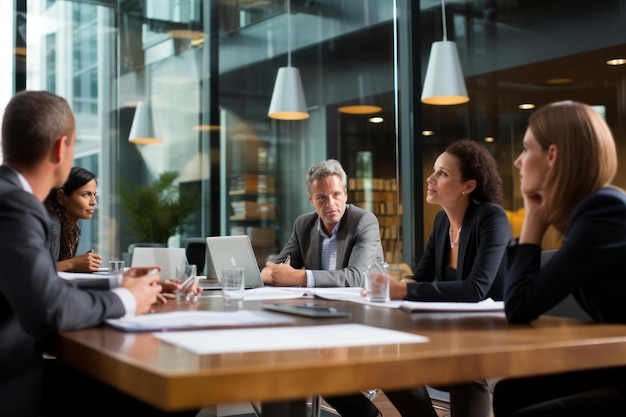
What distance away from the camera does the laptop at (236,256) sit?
3.54m

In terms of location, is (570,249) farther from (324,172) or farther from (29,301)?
(324,172)

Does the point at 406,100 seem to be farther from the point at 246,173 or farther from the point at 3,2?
the point at 3,2

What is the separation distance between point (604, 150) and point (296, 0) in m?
6.10

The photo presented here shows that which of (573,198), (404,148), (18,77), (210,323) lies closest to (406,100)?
(404,148)

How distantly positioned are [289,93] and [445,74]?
5.48ft

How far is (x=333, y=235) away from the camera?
14.2ft

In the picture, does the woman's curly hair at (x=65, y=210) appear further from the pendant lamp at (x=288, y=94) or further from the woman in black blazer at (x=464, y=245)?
the pendant lamp at (x=288, y=94)

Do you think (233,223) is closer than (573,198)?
No

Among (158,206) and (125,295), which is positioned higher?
(158,206)

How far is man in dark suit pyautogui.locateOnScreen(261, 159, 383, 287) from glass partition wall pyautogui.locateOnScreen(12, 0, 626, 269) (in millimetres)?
2064

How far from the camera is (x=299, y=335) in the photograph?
1670 mm

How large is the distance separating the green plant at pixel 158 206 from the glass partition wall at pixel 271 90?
0.04m

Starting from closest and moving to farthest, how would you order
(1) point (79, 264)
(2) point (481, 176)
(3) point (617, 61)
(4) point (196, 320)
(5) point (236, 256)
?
(4) point (196, 320) < (2) point (481, 176) < (5) point (236, 256) < (1) point (79, 264) < (3) point (617, 61)

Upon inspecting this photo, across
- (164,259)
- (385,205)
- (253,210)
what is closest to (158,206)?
(253,210)
